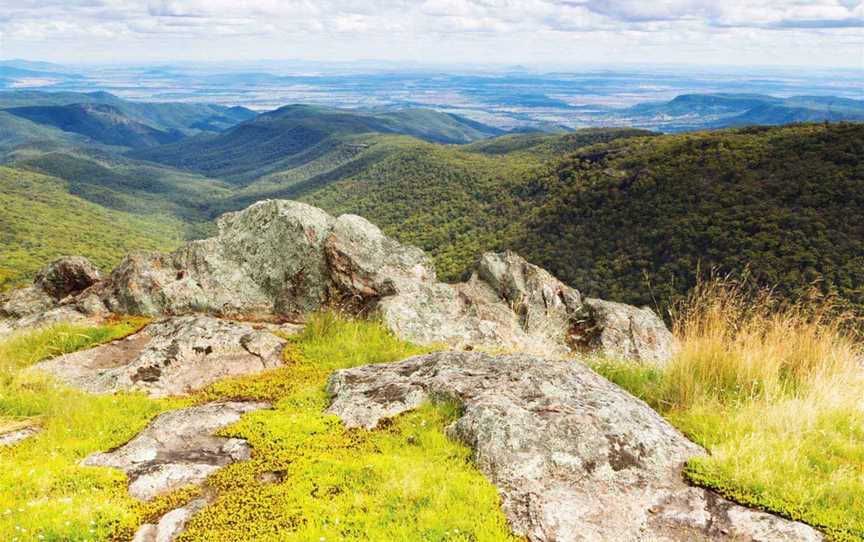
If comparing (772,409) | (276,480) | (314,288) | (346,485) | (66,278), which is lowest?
(66,278)

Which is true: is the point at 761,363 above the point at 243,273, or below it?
above

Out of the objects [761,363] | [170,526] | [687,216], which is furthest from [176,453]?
[687,216]

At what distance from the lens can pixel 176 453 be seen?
7547 mm

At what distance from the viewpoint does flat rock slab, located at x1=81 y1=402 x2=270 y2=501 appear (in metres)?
6.86

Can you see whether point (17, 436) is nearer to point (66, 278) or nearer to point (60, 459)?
point (60, 459)

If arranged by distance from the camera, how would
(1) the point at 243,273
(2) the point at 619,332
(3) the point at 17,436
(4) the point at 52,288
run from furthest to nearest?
(4) the point at 52,288, (2) the point at 619,332, (1) the point at 243,273, (3) the point at 17,436

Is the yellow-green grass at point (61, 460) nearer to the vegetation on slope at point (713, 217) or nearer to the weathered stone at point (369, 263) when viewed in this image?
the weathered stone at point (369, 263)

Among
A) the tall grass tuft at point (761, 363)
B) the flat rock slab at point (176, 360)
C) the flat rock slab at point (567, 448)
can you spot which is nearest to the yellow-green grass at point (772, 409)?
the tall grass tuft at point (761, 363)

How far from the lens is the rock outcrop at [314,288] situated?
1591cm

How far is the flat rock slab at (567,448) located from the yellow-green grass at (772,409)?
0.36 m

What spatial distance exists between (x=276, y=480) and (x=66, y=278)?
20.2 m

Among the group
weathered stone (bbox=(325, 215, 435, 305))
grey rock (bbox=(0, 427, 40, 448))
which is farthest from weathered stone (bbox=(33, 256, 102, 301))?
grey rock (bbox=(0, 427, 40, 448))

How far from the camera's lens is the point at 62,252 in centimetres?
16962

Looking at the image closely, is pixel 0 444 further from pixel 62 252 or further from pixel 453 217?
pixel 62 252
